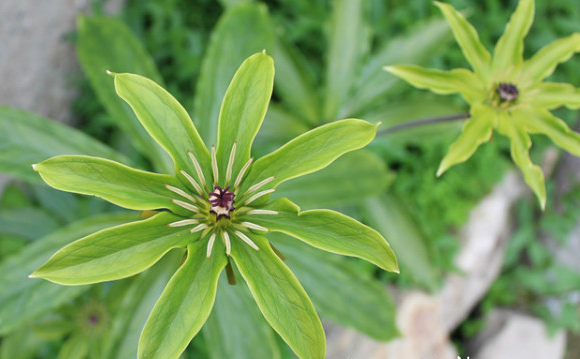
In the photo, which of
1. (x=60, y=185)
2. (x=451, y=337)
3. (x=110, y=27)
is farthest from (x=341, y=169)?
(x=451, y=337)

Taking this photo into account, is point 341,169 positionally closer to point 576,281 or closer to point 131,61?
point 131,61

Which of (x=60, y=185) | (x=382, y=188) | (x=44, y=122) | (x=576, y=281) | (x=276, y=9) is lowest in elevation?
(x=60, y=185)

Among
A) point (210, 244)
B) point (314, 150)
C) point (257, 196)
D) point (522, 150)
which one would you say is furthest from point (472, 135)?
point (210, 244)

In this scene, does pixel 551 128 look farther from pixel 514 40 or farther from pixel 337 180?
pixel 337 180

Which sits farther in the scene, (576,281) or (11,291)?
(576,281)

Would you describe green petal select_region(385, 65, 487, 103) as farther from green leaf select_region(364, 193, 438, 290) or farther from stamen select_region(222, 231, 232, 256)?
green leaf select_region(364, 193, 438, 290)

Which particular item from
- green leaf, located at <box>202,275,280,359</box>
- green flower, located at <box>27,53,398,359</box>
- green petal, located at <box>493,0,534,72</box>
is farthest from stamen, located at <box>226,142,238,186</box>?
green petal, located at <box>493,0,534,72</box>
